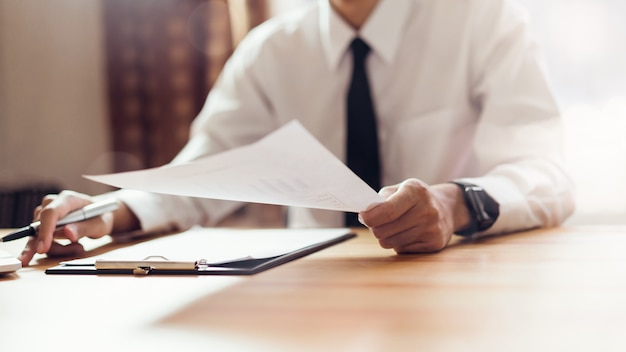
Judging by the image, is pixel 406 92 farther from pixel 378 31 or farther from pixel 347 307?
pixel 347 307

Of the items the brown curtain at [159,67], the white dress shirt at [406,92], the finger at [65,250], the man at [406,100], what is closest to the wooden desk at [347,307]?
the finger at [65,250]

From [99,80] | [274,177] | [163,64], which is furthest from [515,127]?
[99,80]

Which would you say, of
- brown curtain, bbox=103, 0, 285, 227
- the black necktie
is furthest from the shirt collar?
brown curtain, bbox=103, 0, 285, 227

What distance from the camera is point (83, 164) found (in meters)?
2.84

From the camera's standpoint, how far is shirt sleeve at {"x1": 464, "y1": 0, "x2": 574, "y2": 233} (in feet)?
3.24

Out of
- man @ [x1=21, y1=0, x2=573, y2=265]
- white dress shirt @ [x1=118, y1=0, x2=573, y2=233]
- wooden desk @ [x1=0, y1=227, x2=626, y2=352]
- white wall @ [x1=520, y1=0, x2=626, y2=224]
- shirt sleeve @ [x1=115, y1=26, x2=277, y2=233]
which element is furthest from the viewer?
white wall @ [x1=520, y1=0, x2=626, y2=224]

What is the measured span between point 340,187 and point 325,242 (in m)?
0.22

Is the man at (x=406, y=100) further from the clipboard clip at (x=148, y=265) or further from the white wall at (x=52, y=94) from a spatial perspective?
the white wall at (x=52, y=94)

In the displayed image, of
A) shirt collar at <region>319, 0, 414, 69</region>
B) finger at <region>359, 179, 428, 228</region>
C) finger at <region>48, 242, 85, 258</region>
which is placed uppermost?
shirt collar at <region>319, 0, 414, 69</region>

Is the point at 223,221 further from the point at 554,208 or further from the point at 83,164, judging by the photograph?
the point at 554,208

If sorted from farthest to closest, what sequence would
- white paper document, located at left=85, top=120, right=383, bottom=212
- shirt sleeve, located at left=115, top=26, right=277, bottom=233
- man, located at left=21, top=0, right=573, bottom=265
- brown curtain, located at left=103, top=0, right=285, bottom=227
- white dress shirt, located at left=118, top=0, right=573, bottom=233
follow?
brown curtain, located at left=103, top=0, right=285, bottom=227 → shirt sleeve, located at left=115, top=26, right=277, bottom=233 → white dress shirt, located at left=118, top=0, right=573, bottom=233 → man, located at left=21, top=0, right=573, bottom=265 → white paper document, located at left=85, top=120, right=383, bottom=212

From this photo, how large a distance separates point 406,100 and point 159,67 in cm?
164

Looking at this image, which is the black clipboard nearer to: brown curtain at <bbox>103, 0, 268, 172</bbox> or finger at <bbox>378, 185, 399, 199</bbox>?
finger at <bbox>378, 185, 399, 199</bbox>

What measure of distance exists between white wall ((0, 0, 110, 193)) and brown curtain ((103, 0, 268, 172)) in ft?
0.28
